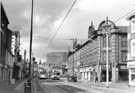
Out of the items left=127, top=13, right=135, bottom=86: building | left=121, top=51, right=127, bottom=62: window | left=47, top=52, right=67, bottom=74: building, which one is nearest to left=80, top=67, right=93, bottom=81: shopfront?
left=121, top=51, right=127, bottom=62: window

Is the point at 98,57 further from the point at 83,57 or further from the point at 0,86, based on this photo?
the point at 0,86

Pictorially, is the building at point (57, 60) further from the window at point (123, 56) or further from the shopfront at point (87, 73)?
the window at point (123, 56)

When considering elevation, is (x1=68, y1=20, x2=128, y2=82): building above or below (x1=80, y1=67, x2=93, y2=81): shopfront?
above

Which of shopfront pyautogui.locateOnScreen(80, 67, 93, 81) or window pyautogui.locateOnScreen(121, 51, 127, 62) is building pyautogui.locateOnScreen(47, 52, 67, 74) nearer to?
shopfront pyautogui.locateOnScreen(80, 67, 93, 81)

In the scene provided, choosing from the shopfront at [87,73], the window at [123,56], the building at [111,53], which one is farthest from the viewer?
the shopfront at [87,73]

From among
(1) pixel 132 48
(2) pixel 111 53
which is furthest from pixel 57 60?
(1) pixel 132 48

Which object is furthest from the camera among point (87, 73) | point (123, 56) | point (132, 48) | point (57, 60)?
point (57, 60)

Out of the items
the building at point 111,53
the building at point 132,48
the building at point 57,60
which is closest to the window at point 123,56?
the building at point 111,53

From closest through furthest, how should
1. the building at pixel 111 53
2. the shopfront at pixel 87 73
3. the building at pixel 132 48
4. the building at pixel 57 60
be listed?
1. the building at pixel 132 48
2. the building at pixel 111 53
3. the shopfront at pixel 87 73
4. the building at pixel 57 60

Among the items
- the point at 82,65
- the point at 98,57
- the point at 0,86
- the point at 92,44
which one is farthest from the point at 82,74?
the point at 0,86

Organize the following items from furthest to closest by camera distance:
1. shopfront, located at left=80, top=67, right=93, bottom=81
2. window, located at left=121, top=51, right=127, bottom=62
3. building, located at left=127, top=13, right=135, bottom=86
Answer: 1. shopfront, located at left=80, top=67, right=93, bottom=81
2. window, located at left=121, top=51, right=127, bottom=62
3. building, located at left=127, top=13, right=135, bottom=86

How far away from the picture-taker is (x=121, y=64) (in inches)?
2299

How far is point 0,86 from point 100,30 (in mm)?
35818

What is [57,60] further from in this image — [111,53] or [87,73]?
[111,53]
